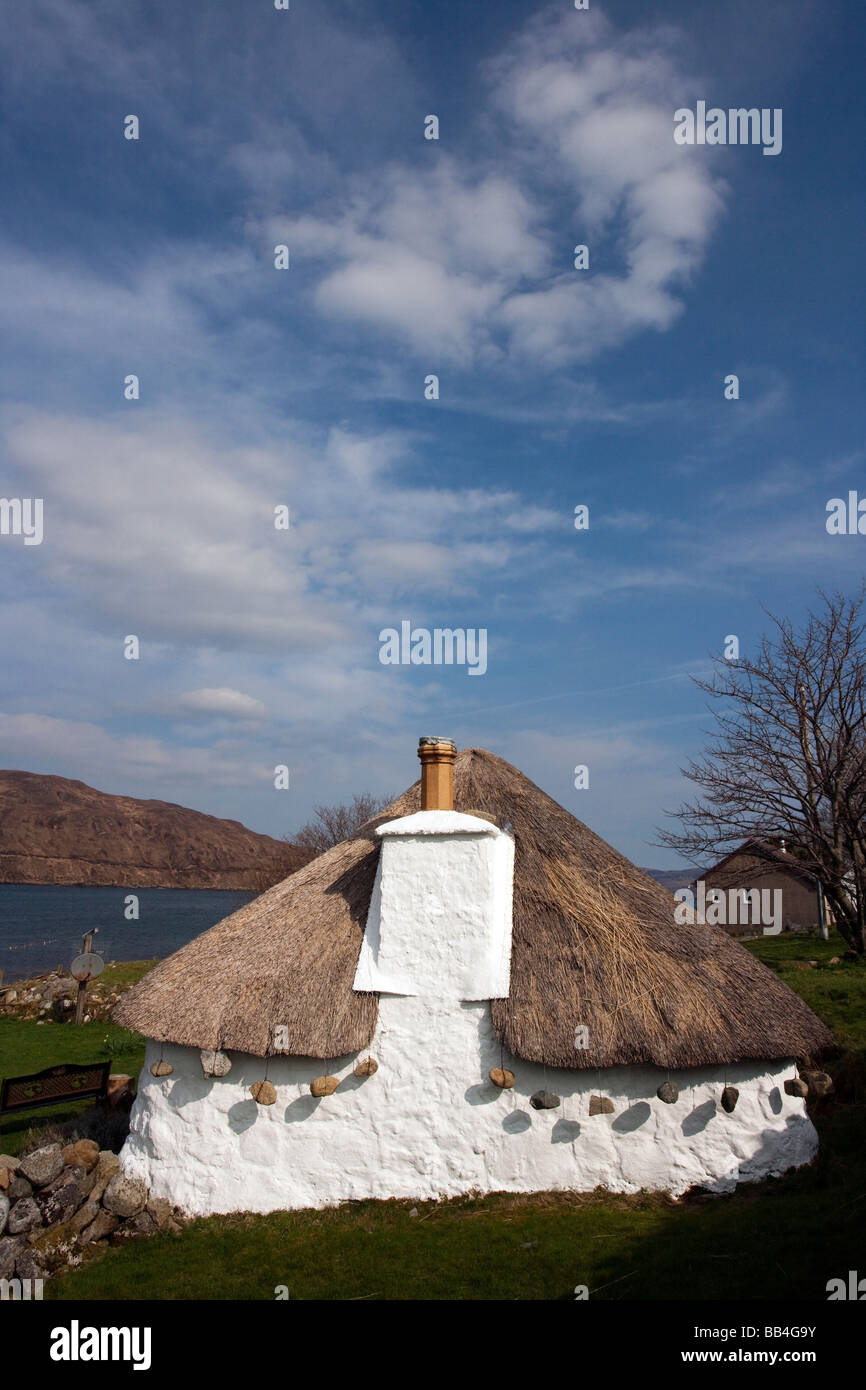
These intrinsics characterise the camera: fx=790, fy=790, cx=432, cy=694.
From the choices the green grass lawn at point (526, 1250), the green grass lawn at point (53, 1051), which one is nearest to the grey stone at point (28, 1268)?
the green grass lawn at point (526, 1250)

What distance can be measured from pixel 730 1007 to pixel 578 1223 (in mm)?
3017

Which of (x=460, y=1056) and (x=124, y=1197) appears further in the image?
(x=460, y=1056)

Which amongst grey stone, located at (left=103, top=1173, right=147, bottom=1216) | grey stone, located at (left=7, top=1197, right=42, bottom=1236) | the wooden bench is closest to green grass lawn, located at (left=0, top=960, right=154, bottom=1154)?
the wooden bench

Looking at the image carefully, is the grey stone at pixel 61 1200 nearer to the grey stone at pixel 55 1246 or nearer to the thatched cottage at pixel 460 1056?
the grey stone at pixel 55 1246

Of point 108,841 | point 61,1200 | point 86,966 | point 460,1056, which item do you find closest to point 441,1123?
point 460,1056

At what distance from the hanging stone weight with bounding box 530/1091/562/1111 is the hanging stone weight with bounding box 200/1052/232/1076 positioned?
363 cm

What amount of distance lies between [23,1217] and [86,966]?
13.4 meters

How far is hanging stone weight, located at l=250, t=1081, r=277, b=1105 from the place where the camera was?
9.31m

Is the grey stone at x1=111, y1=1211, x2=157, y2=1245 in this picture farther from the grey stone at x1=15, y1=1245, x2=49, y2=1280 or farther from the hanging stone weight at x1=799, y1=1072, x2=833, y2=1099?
the hanging stone weight at x1=799, y1=1072, x2=833, y2=1099

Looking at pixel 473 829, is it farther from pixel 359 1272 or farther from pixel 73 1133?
pixel 73 1133

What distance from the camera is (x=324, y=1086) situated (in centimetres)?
927

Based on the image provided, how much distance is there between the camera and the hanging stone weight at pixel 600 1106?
9133mm

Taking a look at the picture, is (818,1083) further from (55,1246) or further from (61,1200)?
(61,1200)
